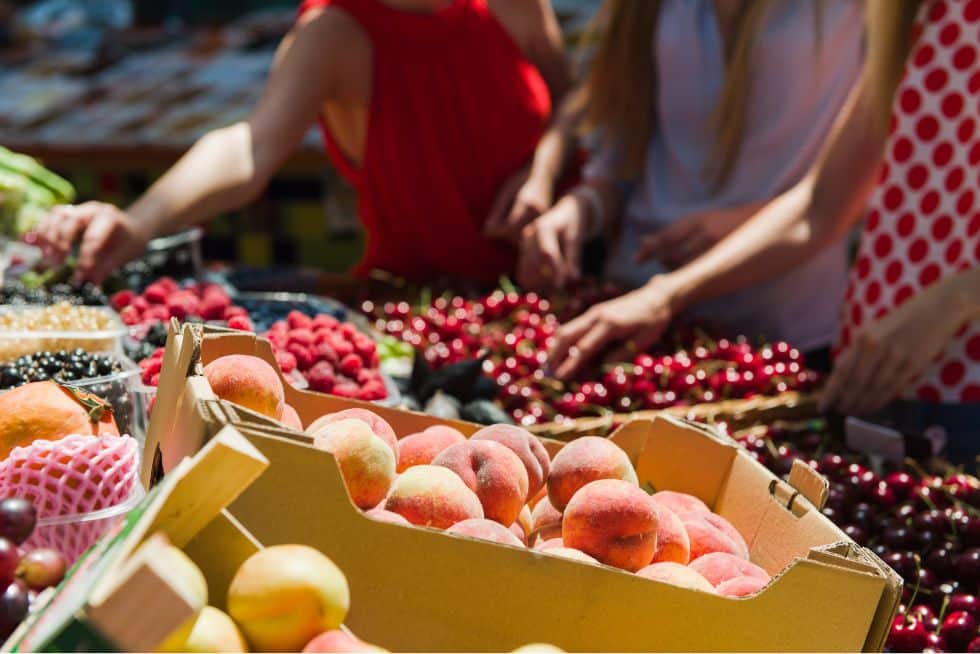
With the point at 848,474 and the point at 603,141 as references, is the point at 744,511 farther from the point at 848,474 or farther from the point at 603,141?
the point at 603,141

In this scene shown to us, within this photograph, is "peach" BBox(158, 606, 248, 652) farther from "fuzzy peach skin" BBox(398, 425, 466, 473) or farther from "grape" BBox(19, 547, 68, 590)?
"fuzzy peach skin" BBox(398, 425, 466, 473)

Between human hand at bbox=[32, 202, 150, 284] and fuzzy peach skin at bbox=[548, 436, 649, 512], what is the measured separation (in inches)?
61.0

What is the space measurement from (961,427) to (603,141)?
1.37 metres

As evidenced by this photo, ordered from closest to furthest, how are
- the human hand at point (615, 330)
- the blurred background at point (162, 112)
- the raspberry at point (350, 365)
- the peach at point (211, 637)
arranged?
the peach at point (211, 637)
the raspberry at point (350, 365)
the human hand at point (615, 330)
the blurred background at point (162, 112)

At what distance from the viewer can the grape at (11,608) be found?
80 centimetres

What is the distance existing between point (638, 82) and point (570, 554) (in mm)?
2121

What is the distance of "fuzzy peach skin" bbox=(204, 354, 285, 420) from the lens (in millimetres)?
997

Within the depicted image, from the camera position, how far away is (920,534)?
4.52 feet

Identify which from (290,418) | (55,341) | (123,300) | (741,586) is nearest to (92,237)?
(123,300)

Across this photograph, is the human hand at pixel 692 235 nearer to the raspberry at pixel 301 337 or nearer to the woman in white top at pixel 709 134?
the woman in white top at pixel 709 134

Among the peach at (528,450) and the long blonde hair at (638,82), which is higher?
the long blonde hair at (638,82)

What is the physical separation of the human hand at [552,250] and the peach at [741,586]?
1670 millimetres

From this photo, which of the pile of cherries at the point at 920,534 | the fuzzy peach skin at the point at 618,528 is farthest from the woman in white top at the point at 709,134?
the fuzzy peach skin at the point at 618,528

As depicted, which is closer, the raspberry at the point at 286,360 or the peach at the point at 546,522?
the peach at the point at 546,522
